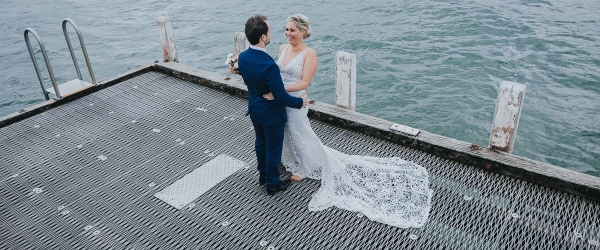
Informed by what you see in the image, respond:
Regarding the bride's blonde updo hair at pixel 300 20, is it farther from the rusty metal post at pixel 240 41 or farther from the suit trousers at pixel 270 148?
the rusty metal post at pixel 240 41

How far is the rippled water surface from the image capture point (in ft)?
32.4

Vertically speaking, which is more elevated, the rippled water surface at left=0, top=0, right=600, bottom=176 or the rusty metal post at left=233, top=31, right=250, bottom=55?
the rusty metal post at left=233, top=31, right=250, bottom=55

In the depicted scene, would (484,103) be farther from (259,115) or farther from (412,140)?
(259,115)

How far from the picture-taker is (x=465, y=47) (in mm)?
13477

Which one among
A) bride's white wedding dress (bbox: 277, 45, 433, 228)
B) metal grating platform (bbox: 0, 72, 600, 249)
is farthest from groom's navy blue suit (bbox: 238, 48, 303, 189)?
metal grating platform (bbox: 0, 72, 600, 249)

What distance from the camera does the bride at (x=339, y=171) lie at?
423 centimetres

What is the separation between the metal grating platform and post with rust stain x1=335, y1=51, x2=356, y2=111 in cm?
41

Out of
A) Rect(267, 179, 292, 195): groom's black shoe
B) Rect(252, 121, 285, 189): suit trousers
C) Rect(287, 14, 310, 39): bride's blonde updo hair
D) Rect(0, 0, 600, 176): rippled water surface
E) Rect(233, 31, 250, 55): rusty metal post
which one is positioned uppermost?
Rect(287, 14, 310, 39): bride's blonde updo hair

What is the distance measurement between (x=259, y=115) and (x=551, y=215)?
2.75 meters

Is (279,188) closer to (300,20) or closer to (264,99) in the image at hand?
(264,99)

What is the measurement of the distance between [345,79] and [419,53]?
8155mm

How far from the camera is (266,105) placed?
4.09 metres

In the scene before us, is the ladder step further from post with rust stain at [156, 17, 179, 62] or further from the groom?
the groom

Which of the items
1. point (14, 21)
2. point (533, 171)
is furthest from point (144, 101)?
point (14, 21)
